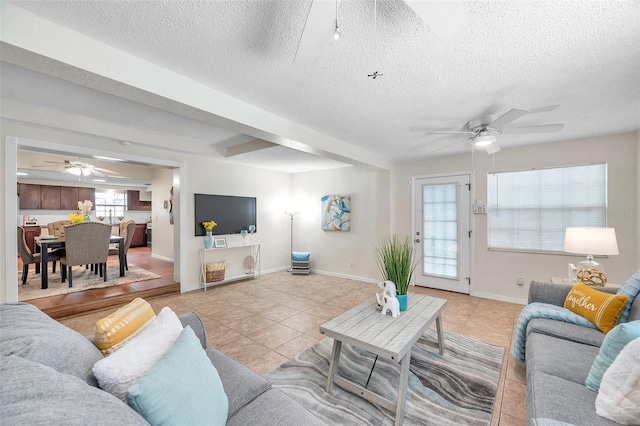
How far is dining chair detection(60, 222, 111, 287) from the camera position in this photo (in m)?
4.08

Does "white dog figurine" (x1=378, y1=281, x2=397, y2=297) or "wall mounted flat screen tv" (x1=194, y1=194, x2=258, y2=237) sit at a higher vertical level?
"wall mounted flat screen tv" (x1=194, y1=194, x2=258, y2=237)

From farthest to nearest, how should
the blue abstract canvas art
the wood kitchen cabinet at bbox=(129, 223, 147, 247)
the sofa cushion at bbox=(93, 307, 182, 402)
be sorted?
1. the wood kitchen cabinet at bbox=(129, 223, 147, 247)
2. the blue abstract canvas art
3. the sofa cushion at bbox=(93, 307, 182, 402)

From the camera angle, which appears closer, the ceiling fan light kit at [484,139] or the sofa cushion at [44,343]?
the sofa cushion at [44,343]

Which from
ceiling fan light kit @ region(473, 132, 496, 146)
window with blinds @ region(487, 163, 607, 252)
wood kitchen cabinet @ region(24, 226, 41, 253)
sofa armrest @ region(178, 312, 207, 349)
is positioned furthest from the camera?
wood kitchen cabinet @ region(24, 226, 41, 253)

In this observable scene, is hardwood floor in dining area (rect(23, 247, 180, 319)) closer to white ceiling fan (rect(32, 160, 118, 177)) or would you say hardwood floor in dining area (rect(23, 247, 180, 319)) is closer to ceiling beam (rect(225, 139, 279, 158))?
ceiling beam (rect(225, 139, 279, 158))

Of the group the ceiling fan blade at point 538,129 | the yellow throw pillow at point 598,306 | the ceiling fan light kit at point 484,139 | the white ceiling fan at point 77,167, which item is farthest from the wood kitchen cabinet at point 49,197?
the yellow throw pillow at point 598,306

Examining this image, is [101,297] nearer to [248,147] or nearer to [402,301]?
[248,147]

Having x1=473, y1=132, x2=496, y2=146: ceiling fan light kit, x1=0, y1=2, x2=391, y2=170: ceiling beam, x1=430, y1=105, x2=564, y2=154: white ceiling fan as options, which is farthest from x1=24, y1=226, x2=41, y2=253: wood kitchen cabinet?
x1=473, y1=132, x2=496, y2=146: ceiling fan light kit

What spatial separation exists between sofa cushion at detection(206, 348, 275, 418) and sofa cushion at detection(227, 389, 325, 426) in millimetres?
33

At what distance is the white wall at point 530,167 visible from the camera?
3.26 meters

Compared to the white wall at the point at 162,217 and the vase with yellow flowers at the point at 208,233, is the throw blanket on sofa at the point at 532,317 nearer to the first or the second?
the vase with yellow flowers at the point at 208,233

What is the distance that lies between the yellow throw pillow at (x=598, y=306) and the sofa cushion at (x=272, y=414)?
2142 millimetres

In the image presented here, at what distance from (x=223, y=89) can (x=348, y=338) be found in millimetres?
2154

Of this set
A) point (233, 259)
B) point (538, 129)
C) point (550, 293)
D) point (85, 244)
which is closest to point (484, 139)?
point (538, 129)
